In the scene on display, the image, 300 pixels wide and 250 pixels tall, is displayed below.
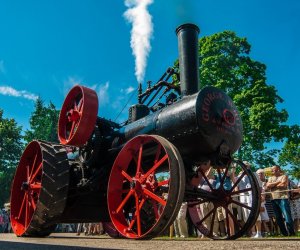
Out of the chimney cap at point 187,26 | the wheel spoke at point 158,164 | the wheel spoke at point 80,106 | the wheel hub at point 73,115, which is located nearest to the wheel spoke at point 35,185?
the wheel hub at point 73,115

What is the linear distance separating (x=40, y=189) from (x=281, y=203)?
458 cm

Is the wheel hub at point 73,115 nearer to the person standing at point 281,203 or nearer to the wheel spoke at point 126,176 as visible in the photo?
the wheel spoke at point 126,176

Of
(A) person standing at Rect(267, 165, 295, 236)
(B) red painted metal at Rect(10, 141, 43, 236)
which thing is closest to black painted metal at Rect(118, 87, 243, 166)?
(B) red painted metal at Rect(10, 141, 43, 236)

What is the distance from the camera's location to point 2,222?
19547mm

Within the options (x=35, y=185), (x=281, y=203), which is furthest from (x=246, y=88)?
(x=35, y=185)

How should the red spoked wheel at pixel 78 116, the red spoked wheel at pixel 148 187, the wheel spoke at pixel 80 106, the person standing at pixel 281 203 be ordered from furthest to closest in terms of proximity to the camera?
the person standing at pixel 281 203
the wheel spoke at pixel 80 106
the red spoked wheel at pixel 78 116
the red spoked wheel at pixel 148 187

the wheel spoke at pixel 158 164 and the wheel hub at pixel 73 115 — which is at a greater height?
the wheel hub at pixel 73 115

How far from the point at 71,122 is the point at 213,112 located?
87.7 inches

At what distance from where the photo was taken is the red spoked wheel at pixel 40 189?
5.34 metres

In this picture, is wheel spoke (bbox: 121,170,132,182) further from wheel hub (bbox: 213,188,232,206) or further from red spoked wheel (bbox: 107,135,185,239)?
wheel hub (bbox: 213,188,232,206)

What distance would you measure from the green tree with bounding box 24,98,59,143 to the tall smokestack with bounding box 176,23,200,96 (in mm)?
31823

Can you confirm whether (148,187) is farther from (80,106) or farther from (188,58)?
(188,58)

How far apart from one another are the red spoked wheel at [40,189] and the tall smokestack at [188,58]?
2.21m

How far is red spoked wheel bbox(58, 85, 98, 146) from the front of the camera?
5055 millimetres
